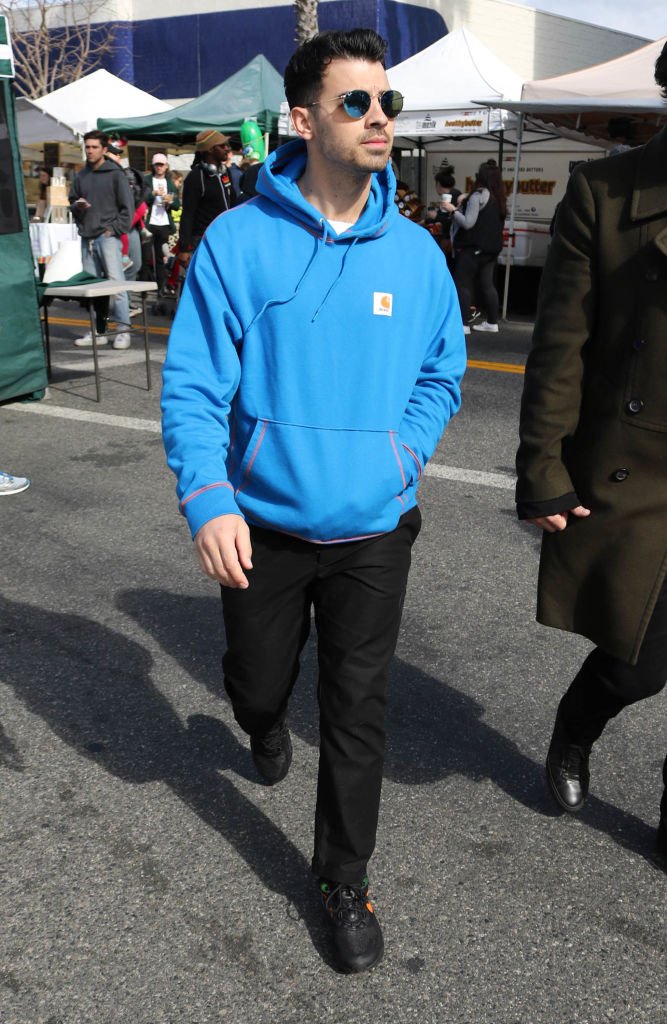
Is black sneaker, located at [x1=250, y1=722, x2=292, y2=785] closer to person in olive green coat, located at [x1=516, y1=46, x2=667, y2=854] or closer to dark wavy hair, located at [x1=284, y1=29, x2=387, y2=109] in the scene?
person in olive green coat, located at [x1=516, y1=46, x2=667, y2=854]

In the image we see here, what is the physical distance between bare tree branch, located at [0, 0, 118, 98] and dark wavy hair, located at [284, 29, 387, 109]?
106 ft

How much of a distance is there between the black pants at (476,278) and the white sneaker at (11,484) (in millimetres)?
7529

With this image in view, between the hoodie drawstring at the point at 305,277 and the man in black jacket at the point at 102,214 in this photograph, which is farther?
the man in black jacket at the point at 102,214

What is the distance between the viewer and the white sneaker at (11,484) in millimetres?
5703

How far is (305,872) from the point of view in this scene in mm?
2596

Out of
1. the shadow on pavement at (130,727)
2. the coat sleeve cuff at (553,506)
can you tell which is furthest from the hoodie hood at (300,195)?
the shadow on pavement at (130,727)

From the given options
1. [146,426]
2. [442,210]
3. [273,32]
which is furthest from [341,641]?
[273,32]

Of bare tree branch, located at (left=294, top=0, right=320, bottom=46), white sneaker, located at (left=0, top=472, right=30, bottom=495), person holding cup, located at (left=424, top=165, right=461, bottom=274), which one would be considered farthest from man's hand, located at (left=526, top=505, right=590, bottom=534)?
bare tree branch, located at (left=294, top=0, right=320, bottom=46)

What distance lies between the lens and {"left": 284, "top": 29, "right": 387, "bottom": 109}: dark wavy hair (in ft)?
7.32

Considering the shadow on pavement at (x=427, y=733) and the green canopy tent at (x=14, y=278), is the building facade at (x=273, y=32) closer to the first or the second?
the green canopy tent at (x=14, y=278)

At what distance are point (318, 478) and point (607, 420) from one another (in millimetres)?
687

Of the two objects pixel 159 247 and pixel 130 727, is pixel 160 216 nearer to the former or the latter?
pixel 159 247

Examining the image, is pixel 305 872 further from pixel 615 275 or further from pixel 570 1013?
pixel 615 275

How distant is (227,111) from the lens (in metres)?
16.8
